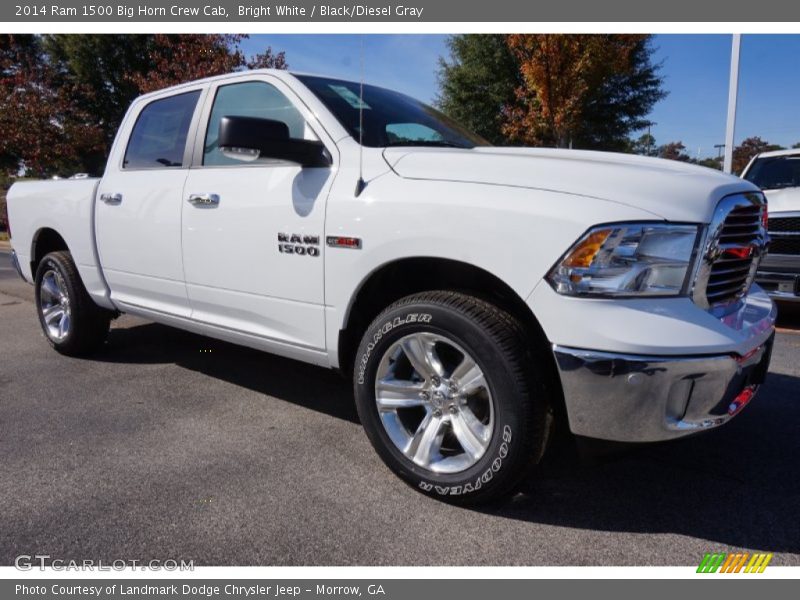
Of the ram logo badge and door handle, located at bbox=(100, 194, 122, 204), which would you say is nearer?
the ram logo badge

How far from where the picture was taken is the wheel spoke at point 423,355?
2.54 m

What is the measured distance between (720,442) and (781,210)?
406 centimetres

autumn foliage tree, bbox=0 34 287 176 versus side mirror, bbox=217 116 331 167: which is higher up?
autumn foliage tree, bbox=0 34 287 176

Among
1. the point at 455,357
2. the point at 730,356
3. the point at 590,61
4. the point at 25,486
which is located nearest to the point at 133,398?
the point at 25,486

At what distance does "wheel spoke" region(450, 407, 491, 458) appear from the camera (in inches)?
95.3

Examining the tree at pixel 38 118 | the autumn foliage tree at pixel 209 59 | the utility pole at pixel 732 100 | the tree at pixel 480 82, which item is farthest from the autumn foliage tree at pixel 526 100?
the tree at pixel 38 118

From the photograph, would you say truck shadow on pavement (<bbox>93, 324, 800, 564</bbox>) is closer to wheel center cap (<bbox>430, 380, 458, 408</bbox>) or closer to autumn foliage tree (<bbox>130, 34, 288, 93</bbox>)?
wheel center cap (<bbox>430, 380, 458, 408</bbox>)

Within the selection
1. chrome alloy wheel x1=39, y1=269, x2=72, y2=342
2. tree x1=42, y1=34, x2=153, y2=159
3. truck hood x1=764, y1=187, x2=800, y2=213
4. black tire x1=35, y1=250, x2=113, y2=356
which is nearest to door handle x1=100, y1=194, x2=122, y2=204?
black tire x1=35, y1=250, x2=113, y2=356

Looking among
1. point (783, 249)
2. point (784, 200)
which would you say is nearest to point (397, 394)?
point (783, 249)

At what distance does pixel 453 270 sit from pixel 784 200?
5284 mm

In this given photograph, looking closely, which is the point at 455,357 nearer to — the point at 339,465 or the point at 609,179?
the point at 339,465

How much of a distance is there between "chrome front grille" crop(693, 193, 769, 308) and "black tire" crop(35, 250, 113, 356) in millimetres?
4229

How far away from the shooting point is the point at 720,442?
3145 mm

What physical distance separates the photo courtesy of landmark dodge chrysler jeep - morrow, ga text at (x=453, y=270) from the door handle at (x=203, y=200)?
1 centimetres
